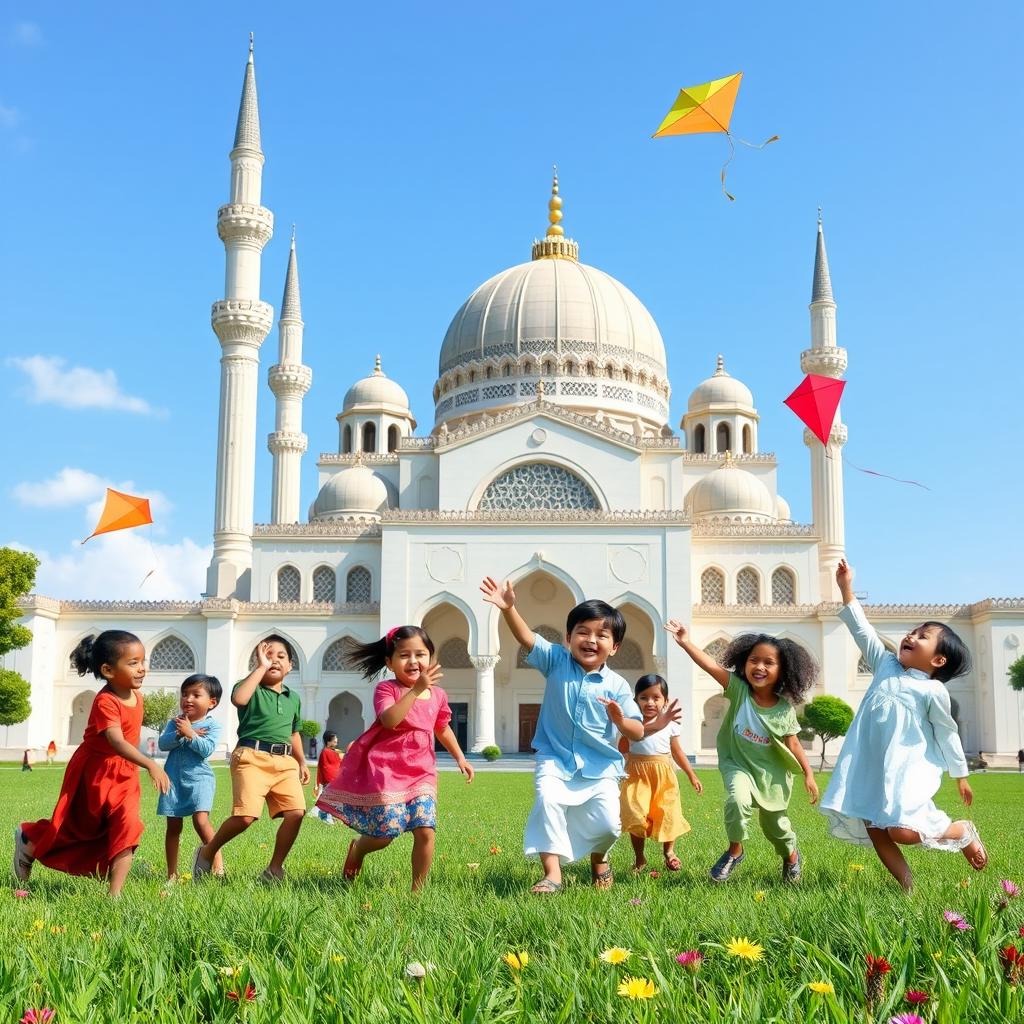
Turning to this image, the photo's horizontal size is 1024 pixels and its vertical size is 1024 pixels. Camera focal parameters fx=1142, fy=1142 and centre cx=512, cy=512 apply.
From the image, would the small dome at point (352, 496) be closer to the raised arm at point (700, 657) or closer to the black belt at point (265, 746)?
the black belt at point (265, 746)

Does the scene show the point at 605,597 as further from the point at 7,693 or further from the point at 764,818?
the point at 764,818

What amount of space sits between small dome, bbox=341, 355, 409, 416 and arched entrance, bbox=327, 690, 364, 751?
43.7 feet

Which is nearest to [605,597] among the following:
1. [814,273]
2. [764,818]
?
[814,273]

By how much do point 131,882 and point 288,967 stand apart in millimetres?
2818

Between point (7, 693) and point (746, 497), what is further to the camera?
point (746, 497)

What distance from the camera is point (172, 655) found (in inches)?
1475

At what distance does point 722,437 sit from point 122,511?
26861mm

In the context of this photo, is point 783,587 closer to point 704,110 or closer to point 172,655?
point 172,655

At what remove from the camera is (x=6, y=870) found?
6.50 metres

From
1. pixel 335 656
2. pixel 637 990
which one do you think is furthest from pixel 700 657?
pixel 335 656

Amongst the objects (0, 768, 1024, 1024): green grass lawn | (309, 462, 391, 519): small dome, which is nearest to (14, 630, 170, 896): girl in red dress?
(0, 768, 1024, 1024): green grass lawn

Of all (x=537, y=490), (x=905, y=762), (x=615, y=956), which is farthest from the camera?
(x=537, y=490)

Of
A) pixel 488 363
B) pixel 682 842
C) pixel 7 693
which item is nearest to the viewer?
pixel 682 842

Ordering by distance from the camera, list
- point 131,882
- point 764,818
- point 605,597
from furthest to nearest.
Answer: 1. point 605,597
2. point 764,818
3. point 131,882
